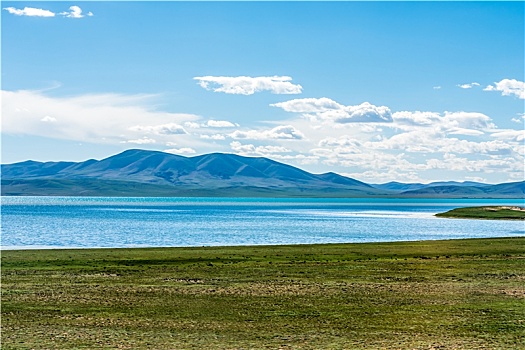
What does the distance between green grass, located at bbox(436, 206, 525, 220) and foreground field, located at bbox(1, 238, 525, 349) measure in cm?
10027

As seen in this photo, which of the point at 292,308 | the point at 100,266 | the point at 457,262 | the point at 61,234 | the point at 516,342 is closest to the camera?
the point at 516,342

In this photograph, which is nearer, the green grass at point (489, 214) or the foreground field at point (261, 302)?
the foreground field at point (261, 302)

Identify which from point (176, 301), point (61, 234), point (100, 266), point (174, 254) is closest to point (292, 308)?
point (176, 301)

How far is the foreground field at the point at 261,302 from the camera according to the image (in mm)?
22828

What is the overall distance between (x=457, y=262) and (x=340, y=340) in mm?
28478

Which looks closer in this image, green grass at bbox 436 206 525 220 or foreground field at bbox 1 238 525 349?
foreground field at bbox 1 238 525 349

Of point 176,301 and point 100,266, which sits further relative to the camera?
point 100,266

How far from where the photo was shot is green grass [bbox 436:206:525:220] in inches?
5704

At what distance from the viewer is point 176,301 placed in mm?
30594

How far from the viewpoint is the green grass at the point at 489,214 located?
14488 centimetres

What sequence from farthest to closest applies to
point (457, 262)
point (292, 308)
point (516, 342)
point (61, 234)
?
point (61, 234) < point (457, 262) < point (292, 308) < point (516, 342)

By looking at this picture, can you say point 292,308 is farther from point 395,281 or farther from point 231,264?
point 231,264

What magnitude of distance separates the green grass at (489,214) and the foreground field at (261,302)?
100267mm

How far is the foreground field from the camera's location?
2283 cm
